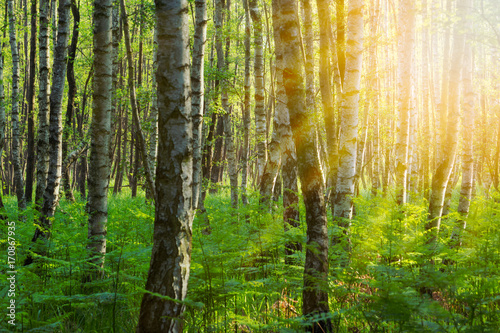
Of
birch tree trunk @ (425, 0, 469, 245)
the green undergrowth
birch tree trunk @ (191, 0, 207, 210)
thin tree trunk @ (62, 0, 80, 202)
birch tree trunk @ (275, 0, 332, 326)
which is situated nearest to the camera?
the green undergrowth

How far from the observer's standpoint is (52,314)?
3.84m

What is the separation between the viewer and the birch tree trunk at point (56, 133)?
19.1 feet

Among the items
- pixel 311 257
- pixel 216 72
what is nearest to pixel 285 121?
pixel 311 257

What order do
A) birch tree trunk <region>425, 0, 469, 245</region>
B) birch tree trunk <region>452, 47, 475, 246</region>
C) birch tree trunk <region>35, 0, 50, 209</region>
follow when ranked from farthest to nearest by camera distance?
birch tree trunk <region>452, 47, 475, 246</region>, birch tree trunk <region>35, 0, 50, 209</region>, birch tree trunk <region>425, 0, 469, 245</region>

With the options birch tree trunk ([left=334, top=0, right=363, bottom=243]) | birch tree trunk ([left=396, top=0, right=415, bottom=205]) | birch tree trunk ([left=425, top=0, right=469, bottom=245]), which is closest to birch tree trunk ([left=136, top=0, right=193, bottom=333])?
birch tree trunk ([left=334, top=0, right=363, bottom=243])

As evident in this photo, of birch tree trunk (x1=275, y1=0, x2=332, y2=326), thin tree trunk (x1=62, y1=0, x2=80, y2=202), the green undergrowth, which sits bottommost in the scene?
the green undergrowth

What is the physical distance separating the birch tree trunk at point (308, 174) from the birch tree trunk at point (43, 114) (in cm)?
582

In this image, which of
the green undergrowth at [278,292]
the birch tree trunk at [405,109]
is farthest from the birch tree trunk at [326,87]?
the green undergrowth at [278,292]

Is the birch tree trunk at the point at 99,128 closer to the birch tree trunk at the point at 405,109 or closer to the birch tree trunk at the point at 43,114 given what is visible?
the birch tree trunk at the point at 43,114

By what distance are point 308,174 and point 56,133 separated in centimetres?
493

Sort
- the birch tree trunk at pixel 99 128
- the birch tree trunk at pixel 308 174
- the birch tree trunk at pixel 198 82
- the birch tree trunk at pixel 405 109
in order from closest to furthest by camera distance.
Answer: the birch tree trunk at pixel 308 174 → the birch tree trunk at pixel 99 128 → the birch tree trunk at pixel 198 82 → the birch tree trunk at pixel 405 109

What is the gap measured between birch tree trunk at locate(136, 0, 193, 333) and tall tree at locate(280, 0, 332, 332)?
1.03 metres

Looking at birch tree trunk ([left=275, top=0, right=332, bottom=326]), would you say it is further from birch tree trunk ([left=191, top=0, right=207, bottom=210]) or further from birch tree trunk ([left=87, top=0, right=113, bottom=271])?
birch tree trunk ([left=191, top=0, right=207, bottom=210])

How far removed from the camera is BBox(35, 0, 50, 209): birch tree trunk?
6.88 metres
